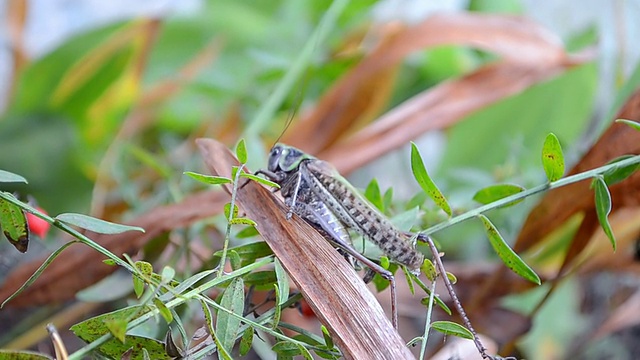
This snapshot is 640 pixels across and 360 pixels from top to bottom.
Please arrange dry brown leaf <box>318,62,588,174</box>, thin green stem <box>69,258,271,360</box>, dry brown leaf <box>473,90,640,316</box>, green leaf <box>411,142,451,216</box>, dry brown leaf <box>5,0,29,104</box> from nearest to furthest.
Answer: thin green stem <box>69,258,271,360</box> < green leaf <box>411,142,451,216</box> < dry brown leaf <box>473,90,640,316</box> < dry brown leaf <box>318,62,588,174</box> < dry brown leaf <box>5,0,29,104</box>

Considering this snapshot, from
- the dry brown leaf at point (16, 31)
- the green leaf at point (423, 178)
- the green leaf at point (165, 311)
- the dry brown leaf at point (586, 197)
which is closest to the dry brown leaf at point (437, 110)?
the dry brown leaf at point (586, 197)

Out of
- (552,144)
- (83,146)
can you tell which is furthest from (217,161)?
(83,146)

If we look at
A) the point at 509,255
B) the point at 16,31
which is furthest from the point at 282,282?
the point at 16,31

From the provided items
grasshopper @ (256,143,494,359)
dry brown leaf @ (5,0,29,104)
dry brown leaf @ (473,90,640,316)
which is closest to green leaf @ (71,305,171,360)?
grasshopper @ (256,143,494,359)

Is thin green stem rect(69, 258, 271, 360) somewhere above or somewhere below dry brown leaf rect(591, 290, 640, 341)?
above

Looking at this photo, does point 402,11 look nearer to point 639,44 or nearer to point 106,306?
point 639,44

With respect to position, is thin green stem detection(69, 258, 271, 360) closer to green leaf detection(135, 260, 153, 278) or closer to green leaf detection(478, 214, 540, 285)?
green leaf detection(135, 260, 153, 278)

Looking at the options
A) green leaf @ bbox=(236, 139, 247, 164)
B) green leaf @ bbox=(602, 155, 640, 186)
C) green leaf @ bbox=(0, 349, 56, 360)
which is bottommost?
green leaf @ bbox=(602, 155, 640, 186)
